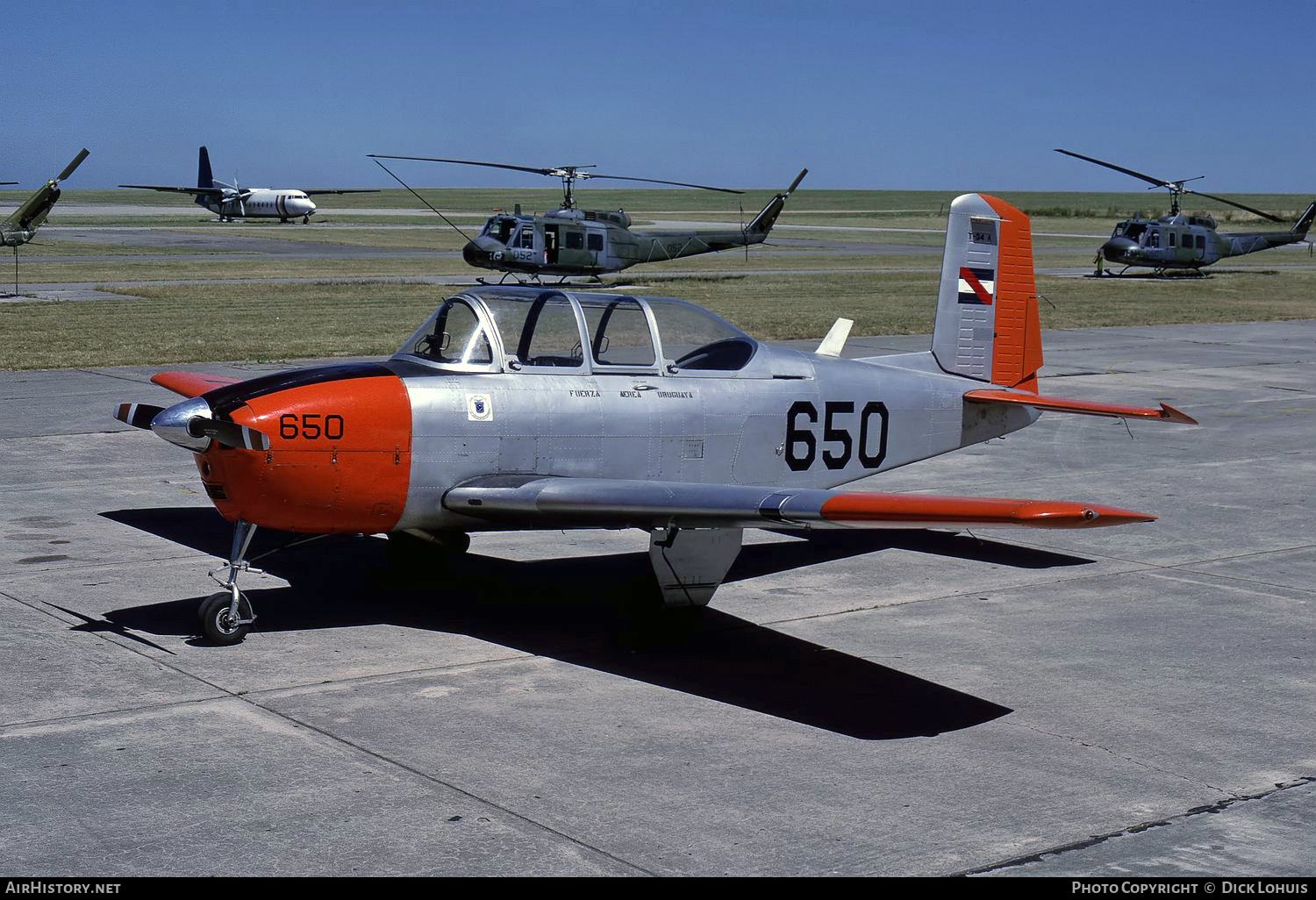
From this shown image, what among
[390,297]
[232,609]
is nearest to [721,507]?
[232,609]

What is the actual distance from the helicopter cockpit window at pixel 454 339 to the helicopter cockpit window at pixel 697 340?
4.31ft

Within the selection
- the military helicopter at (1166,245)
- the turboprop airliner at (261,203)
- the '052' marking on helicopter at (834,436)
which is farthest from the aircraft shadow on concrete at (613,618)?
the turboprop airliner at (261,203)

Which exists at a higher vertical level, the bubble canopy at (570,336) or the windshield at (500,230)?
the windshield at (500,230)

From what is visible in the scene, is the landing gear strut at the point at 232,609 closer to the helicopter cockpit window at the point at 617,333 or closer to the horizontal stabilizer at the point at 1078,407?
the helicopter cockpit window at the point at 617,333

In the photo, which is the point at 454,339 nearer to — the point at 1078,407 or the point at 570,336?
the point at 570,336

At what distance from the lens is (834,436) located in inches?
414

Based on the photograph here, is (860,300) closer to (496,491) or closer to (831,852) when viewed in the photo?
(496,491)

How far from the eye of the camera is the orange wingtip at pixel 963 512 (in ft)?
21.7

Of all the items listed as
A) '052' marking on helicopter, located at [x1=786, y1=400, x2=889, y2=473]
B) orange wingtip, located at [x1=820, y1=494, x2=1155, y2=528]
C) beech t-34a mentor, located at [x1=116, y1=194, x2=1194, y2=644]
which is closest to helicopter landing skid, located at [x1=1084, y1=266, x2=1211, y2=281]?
beech t-34a mentor, located at [x1=116, y1=194, x2=1194, y2=644]

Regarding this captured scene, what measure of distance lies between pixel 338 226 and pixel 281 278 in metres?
50.8

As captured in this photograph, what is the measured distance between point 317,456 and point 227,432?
0.55 meters

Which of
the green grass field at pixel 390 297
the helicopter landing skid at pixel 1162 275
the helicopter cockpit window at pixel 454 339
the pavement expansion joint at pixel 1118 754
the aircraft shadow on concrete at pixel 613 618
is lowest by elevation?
the aircraft shadow on concrete at pixel 613 618
